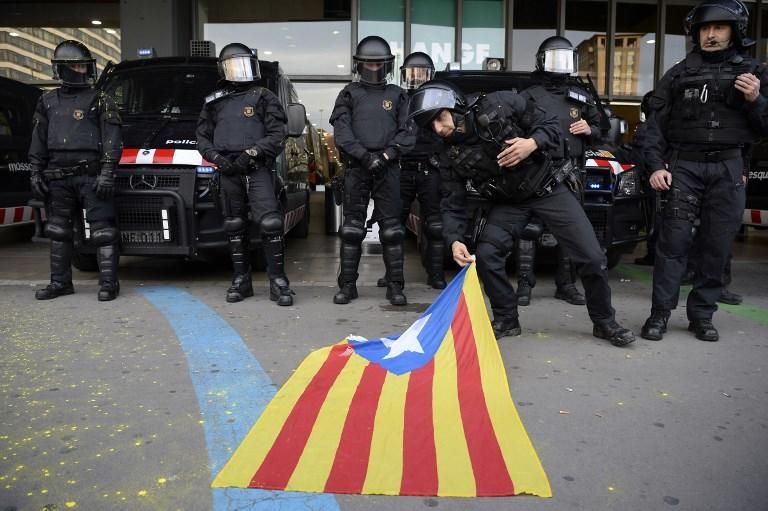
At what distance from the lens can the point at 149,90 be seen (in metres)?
6.84

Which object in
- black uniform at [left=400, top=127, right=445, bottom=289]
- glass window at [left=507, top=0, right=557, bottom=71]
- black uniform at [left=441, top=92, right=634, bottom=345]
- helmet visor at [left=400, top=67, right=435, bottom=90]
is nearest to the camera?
black uniform at [left=441, top=92, right=634, bottom=345]

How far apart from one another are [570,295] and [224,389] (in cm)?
315

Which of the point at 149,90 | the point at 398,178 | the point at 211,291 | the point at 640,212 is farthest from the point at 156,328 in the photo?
the point at 640,212

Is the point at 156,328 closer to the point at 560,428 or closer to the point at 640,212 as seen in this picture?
the point at 560,428

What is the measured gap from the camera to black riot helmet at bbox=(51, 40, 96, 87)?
5.49 metres

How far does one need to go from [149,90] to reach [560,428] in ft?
18.0

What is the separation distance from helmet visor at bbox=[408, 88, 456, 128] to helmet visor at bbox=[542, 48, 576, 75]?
190 centimetres

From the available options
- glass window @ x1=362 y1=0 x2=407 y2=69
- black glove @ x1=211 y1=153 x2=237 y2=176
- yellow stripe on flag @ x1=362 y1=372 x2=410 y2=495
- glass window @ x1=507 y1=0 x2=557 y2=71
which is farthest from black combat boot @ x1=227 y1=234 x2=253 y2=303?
glass window @ x1=507 y1=0 x2=557 y2=71

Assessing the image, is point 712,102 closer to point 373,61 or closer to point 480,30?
point 373,61

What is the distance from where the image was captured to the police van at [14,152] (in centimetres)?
831

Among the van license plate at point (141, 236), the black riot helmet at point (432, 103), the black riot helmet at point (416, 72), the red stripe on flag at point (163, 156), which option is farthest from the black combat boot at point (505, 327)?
the red stripe on flag at point (163, 156)

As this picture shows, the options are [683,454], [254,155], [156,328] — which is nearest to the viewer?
[683,454]

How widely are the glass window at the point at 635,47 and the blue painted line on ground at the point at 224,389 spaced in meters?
10.3

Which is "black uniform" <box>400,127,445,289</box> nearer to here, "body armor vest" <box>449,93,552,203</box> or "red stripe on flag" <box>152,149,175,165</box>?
"body armor vest" <box>449,93,552,203</box>
